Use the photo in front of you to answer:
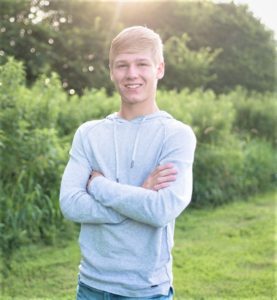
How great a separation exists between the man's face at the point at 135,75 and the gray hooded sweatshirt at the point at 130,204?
9 centimetres

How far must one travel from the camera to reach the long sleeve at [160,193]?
1964 mm

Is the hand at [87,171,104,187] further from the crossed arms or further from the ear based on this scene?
the ear

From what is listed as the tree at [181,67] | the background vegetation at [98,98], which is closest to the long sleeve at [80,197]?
the background vegetation at [98,98]

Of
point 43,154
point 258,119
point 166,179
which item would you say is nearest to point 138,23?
point 258,119

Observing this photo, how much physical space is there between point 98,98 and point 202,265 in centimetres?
316

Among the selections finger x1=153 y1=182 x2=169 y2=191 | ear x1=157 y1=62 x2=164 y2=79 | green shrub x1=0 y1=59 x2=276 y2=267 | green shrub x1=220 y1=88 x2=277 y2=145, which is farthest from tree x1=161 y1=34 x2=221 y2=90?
finger x1=153 y1=182 x2=169 y2=191

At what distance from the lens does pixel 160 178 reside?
6.50 feet

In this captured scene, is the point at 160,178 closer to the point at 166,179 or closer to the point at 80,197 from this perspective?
the point at 166,179

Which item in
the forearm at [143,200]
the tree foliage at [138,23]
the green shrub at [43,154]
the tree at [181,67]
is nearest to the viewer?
the forearm at [143,200]

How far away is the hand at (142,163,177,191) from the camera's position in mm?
1983

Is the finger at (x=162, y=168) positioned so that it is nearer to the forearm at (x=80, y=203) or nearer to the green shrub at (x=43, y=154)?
the forearm at (x=80, y=203)

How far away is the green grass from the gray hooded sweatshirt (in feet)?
8.07

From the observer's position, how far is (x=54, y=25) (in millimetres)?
16234

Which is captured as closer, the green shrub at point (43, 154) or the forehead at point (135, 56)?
the forehead at point (135, 56)
